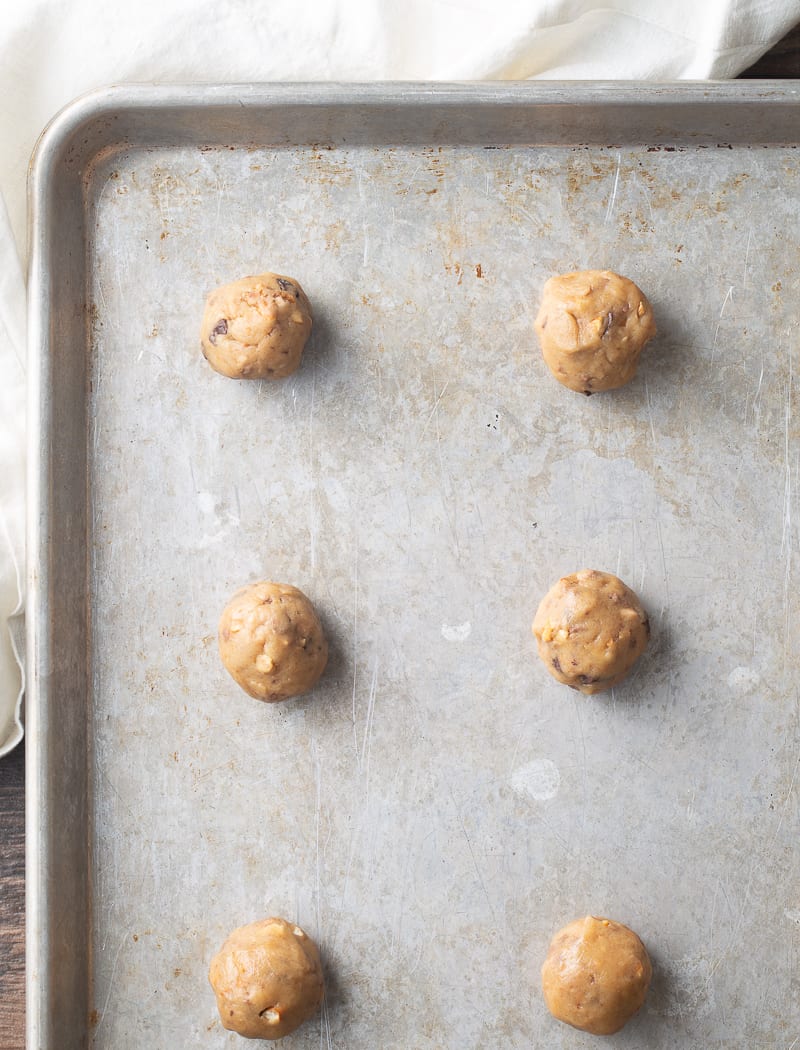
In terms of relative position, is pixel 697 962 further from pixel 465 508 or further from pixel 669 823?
pixel 465 508

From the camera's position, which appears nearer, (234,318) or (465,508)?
(234,318)

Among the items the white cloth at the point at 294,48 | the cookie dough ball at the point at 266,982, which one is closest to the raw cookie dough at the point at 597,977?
the cookie dough ball at the point at 266,982

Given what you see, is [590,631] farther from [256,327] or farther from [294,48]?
[294,48]

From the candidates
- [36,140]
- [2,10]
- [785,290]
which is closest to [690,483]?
[785,290]

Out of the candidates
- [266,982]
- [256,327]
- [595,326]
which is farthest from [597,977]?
[256,327]

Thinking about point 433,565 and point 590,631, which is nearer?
point 590,631

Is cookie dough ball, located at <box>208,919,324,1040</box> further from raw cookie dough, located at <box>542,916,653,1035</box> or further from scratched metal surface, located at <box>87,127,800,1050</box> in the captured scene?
raw cookie dough, located at <box>542,916,653,1035</box>
